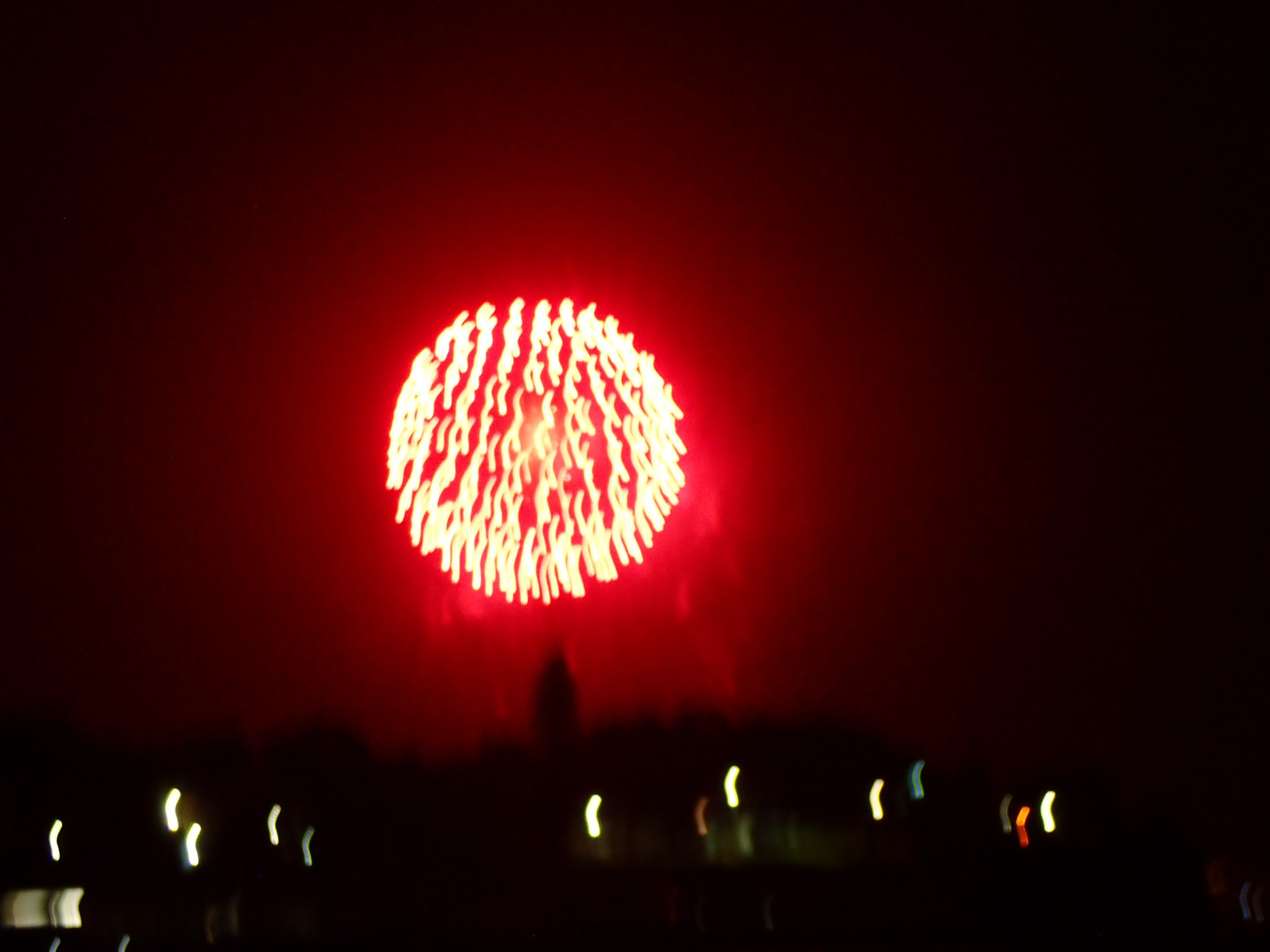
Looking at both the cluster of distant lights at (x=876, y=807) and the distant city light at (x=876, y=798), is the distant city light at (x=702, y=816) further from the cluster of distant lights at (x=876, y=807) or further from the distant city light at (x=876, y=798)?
the distant city light at (x=876, y=798)

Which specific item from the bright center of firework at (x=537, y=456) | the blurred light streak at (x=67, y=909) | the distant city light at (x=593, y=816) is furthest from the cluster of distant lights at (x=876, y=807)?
the blurred light streak at (x=67, y=909)

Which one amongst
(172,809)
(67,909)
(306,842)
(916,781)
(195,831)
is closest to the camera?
(67,909)

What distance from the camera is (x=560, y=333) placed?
8836mm

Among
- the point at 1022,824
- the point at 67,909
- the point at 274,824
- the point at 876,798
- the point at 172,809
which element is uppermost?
the point at 172,809

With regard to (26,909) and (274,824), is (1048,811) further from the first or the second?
(26,909)

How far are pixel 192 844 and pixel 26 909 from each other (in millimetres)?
1142

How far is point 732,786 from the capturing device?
864 cm

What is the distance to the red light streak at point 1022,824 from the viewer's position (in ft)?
25.3

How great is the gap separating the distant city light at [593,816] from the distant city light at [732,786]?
3.07 feet

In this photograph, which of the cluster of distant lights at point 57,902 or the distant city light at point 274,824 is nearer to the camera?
the cluster of distant lights at point 57,902

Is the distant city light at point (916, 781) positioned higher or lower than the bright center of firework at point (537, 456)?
lower

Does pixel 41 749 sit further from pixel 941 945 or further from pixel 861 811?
pixel 941 945

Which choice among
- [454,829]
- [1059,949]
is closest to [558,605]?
[454,829]

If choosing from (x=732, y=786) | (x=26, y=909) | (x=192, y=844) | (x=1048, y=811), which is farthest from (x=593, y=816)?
(x=26, y=909)
